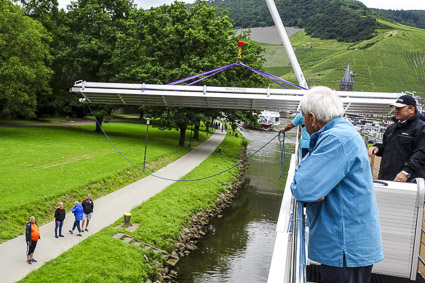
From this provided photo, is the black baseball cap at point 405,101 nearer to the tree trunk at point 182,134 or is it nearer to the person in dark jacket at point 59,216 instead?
the person in dark jacket at point 59,216

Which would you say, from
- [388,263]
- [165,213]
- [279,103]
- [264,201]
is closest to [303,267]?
[388,263]

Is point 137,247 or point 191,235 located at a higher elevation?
point 137,247

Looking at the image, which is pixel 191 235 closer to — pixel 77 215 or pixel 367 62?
pixel 77 215

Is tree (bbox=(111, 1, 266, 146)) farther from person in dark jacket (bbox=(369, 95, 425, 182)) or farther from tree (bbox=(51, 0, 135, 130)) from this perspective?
person in dark jacket (bbox=(369, 95, 425, 182))

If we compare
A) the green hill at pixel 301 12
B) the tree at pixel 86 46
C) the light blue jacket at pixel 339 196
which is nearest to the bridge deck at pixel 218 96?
the green hill at pixel 301 12

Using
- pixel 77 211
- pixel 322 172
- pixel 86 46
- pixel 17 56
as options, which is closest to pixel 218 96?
pixel 77 211

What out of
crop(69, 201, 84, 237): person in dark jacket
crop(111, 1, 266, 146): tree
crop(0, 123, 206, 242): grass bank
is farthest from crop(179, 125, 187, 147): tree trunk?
crop(69, 201, 84, 237): person in dark jacket

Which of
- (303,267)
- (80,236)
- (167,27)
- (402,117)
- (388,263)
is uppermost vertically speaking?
(167,27)

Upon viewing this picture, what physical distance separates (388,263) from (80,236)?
41.6ft

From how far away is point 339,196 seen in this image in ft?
9.65

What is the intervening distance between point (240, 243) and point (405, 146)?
14.0 meters

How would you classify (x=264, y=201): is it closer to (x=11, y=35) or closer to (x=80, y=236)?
(x=80, y=236)

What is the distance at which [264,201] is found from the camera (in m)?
26.5

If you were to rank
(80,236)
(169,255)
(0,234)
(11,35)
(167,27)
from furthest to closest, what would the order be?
(167,27) < (11,35) < (169,255) < (80,236) < (0,234)
